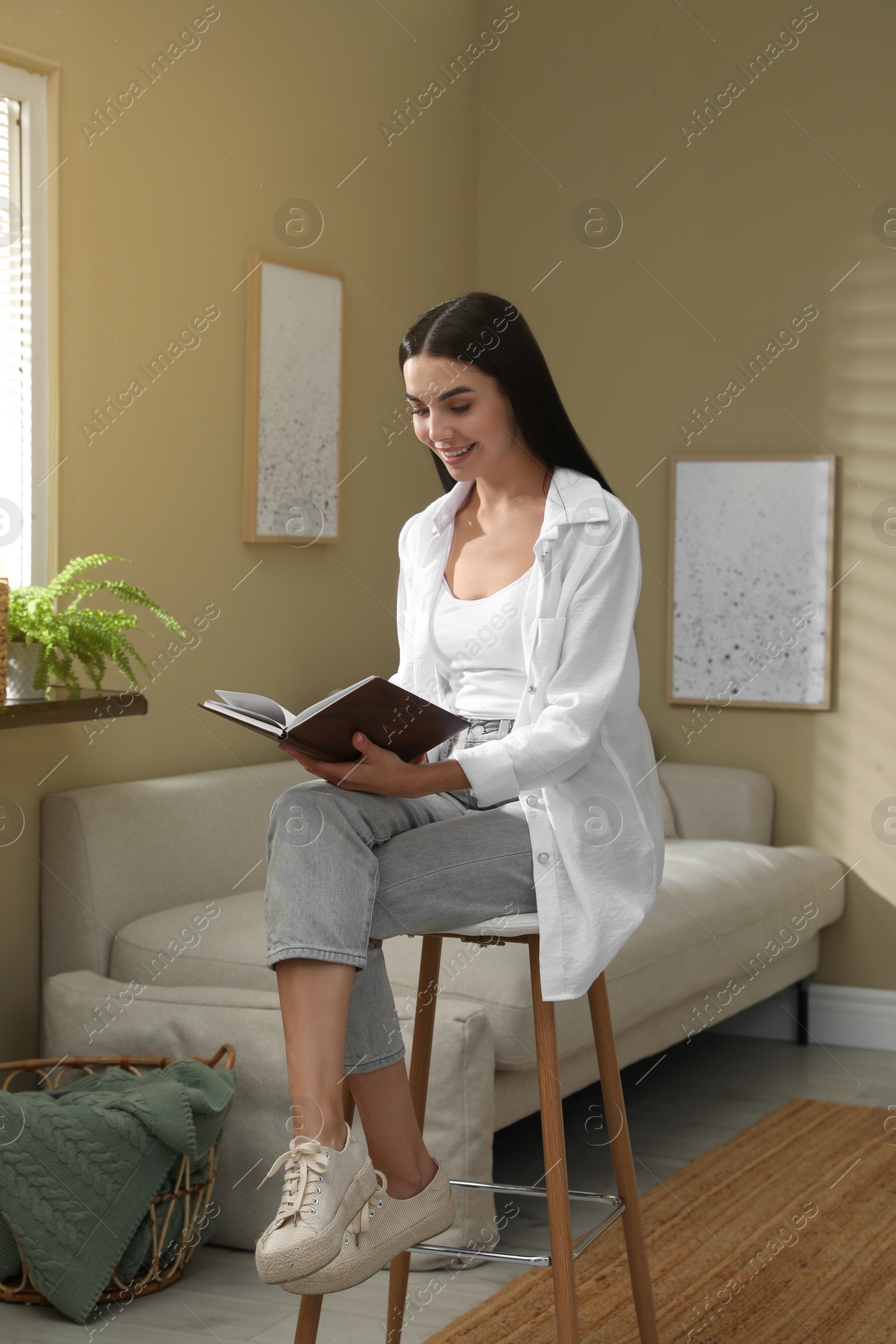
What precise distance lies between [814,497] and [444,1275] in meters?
2.47

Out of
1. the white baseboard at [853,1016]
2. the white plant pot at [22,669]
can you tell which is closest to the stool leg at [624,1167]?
the white plant pot at [22,669]

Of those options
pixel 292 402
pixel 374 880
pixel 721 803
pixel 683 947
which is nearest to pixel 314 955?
pixel 374 880

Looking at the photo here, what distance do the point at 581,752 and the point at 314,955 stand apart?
0.41 m

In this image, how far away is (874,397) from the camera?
13.5ft

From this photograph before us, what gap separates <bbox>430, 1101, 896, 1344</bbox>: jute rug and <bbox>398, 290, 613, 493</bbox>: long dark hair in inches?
53.0

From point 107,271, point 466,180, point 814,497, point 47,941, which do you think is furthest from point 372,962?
point 466,180

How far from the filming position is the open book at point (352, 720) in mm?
1591

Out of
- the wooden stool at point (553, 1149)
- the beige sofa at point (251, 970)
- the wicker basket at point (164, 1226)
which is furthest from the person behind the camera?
the beige sofa at point (251, 970)

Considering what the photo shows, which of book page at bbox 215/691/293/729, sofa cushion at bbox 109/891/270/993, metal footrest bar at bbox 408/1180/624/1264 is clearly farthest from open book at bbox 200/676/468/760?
sofa cushion at bbox 109/891/270/993

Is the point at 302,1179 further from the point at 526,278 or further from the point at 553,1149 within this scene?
the point at 526,278

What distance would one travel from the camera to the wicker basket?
2418mm

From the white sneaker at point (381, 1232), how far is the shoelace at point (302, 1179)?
67 mm

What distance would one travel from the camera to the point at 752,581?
4.25 m

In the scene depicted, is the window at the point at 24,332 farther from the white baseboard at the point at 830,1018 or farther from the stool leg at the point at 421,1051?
Result: the white baseboard at the point at 830,1018
